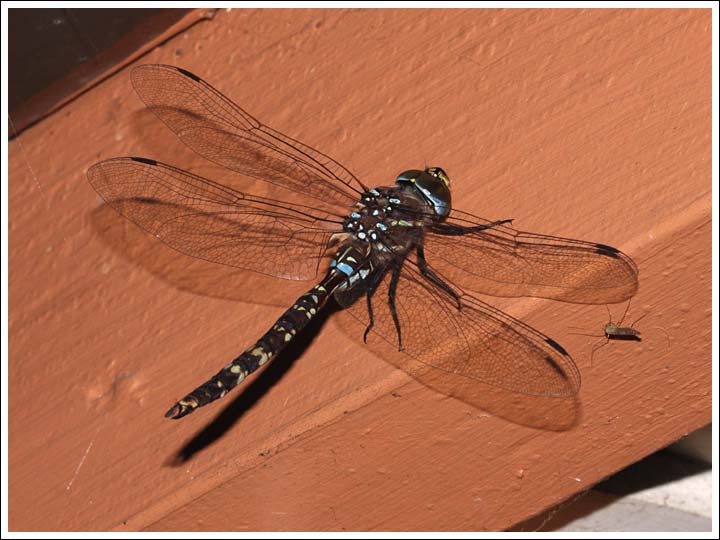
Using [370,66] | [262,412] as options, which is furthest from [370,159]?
[262,412]

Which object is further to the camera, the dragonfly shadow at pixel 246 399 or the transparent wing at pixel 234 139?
the transparent wing at pixel 234 139

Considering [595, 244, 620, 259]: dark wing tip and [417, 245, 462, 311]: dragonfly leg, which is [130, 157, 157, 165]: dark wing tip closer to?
[417, 245, 462, 311]: dragonfly leg

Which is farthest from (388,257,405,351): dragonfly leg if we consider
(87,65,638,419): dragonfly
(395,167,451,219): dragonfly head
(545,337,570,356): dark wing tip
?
(545,337,570,356): dark wing tip

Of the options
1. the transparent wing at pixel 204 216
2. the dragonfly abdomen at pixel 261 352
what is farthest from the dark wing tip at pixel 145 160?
the dragonfly abdomen at pixel 261 352

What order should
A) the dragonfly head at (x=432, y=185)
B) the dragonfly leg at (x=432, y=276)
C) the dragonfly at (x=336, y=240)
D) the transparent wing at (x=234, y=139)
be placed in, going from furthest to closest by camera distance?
the transparent wing at (x=234, y=139), the dragonfly head at (x=432, y=185), the dragonfly leg at (x=432, y=276), the dragonfly at (x=336, y=240)

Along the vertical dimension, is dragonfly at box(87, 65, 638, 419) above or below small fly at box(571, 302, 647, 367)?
above

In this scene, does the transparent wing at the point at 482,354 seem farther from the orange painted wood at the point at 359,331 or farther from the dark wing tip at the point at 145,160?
the dark wing tip at the point at 145,160

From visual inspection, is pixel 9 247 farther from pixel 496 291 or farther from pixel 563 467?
pixel 563 467

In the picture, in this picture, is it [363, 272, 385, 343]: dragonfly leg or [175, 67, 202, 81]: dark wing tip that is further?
[175, 67, 202, 81]: dark wing tip
